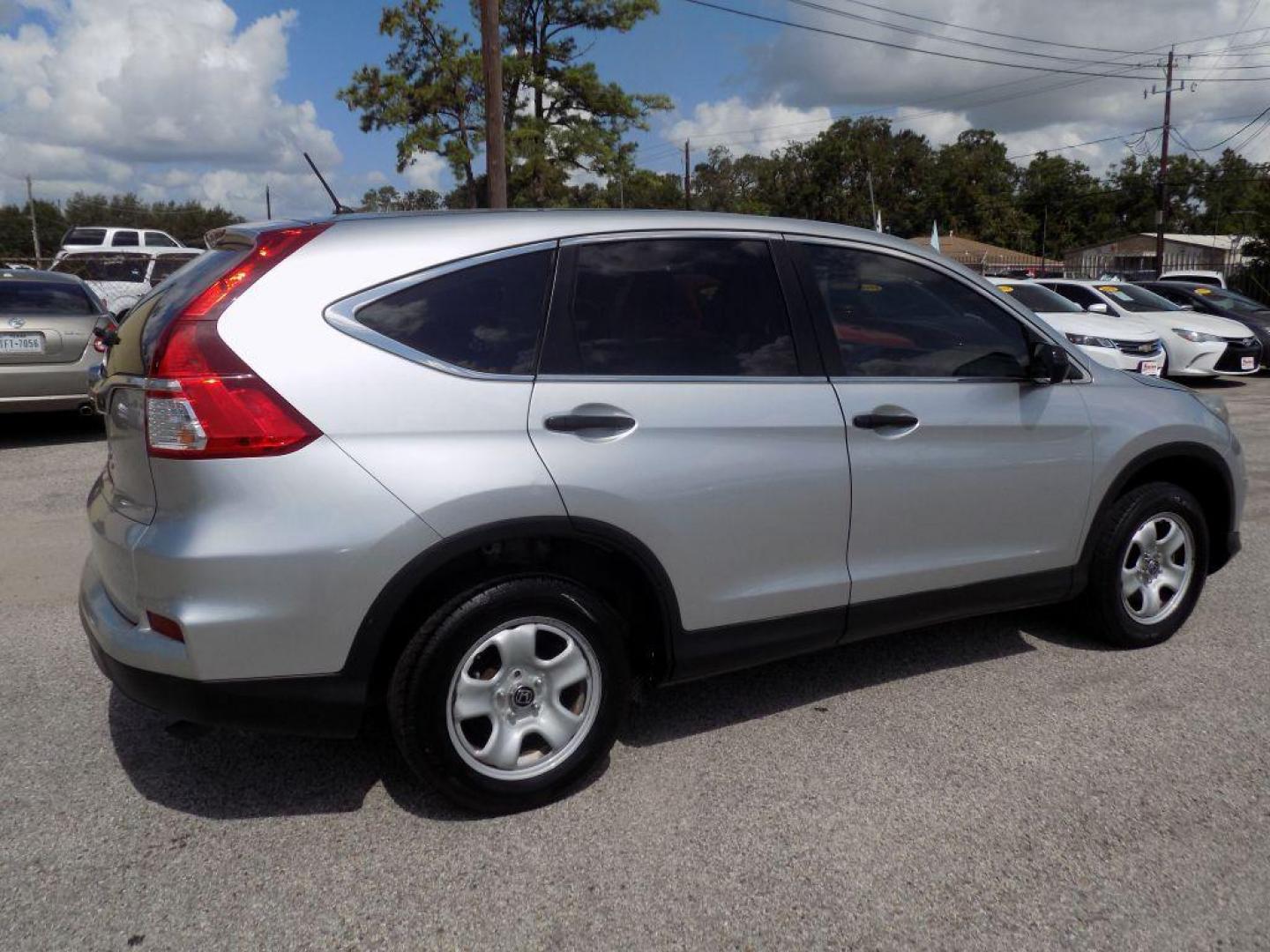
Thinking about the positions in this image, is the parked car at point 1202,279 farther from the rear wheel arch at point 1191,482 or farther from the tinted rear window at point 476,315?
the tinted rear window at point 476,315

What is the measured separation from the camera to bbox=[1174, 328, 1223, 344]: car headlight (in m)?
14.4

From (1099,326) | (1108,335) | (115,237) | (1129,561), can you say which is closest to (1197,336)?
(1099,326)

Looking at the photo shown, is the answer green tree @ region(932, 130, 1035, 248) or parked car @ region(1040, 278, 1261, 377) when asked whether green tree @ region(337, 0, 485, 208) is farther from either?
green tree @ region(932, 130, 1035, 248)

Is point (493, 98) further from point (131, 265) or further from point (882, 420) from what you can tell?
point (882, 420)

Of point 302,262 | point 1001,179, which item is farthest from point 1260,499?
point 1001,179

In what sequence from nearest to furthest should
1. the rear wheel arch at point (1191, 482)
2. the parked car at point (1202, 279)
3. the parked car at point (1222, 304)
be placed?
the rear wheel arch at point (1191, 482) → the parked car at point (1222, 304) → the parked car at point (1202, 279)

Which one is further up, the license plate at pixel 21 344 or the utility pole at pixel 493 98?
the utility pole at pixel 493 98

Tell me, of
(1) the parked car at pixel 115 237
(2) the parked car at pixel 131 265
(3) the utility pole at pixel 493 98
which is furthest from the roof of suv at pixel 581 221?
(1) the parked car at pixel 115 237

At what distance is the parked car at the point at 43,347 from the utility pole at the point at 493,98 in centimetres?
688

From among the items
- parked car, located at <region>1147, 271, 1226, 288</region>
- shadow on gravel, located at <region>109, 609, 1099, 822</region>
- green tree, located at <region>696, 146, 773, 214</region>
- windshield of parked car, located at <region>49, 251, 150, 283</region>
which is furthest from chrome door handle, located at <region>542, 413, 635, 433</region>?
green tree, located at <region>696, 146, 773, 214</region>

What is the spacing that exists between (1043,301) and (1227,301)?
6.34 metres

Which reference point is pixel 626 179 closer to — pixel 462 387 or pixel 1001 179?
pixel 462 387

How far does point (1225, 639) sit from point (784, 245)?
273 cm

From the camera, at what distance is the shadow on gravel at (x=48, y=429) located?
9492mm
